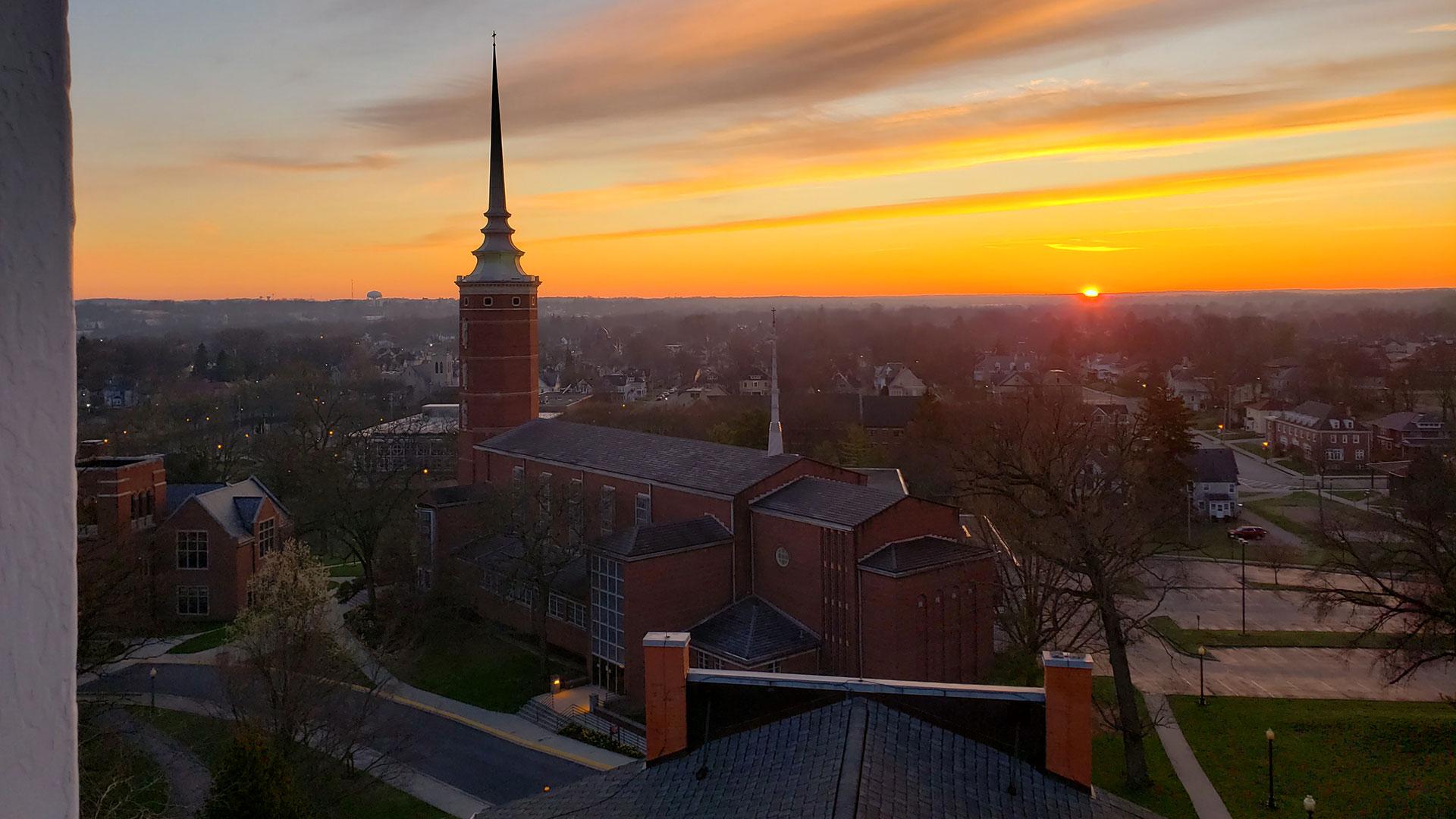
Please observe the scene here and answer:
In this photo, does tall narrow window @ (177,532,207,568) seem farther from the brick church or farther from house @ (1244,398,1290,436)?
house @ (1244,398,1290,436)

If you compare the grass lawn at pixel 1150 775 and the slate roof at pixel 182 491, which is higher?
the slate roof at pixel 182 491

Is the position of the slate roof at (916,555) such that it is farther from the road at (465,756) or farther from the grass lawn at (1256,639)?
the grass lawn at (1256,639)

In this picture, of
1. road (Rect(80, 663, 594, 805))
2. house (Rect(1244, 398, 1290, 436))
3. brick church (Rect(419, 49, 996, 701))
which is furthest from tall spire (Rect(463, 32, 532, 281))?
house (Rect(1244, 398, 1290, 436))

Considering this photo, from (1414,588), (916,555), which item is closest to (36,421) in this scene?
(916,555)

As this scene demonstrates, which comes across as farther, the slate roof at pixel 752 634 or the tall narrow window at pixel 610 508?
the tall narrow window at pixel 610 508

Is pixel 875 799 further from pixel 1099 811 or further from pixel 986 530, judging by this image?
pixel 986 530

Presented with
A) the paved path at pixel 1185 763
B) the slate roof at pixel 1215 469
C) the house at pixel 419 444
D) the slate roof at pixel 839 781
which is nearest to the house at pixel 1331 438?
the slate roof at pixel 1215 469

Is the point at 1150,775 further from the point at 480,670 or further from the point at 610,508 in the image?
the point at 480,670
